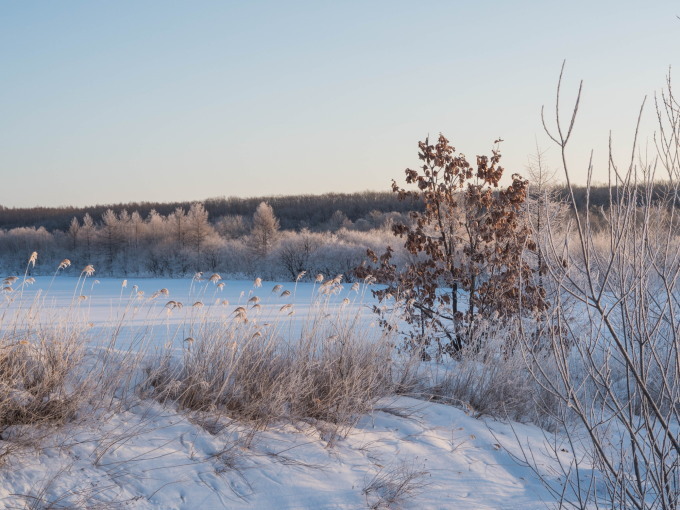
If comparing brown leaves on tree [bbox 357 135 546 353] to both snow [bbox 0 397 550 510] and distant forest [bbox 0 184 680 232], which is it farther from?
distant forest [bbox 0 184 680 232]

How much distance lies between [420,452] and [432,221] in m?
4.09

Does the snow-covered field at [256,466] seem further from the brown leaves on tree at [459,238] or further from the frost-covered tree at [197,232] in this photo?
the frost-covered tree at [197,232]

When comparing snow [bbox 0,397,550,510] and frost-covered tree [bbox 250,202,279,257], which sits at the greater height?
frost-covered tree [bbox 250,202,279,257]

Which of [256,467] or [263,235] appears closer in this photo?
[256,467]

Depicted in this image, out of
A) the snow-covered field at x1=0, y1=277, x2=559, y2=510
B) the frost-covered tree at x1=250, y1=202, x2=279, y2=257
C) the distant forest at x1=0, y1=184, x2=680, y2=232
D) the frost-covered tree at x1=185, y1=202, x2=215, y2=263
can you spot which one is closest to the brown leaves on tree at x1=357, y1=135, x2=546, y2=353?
the snow-covered field at x1=0, y1=277, x2=559, y2=510

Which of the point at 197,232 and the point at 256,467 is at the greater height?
the point at 197,232

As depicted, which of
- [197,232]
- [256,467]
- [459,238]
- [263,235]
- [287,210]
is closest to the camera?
[256,467]

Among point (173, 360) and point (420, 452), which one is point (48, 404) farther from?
point (420, 452)

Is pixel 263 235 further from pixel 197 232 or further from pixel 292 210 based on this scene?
pixel 292 210

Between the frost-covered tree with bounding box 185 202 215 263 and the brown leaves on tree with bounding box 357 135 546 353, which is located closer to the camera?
the brown leaves on tree with bounding box 357 135 546 353

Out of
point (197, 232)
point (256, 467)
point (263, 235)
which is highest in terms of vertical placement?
point (197, 232)

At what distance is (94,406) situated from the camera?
140 inches

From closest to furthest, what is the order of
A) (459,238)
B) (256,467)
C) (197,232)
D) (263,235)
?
(256,467) < (459,238) < (263,235) < (197,232)

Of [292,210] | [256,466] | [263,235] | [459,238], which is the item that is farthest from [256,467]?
[292,210]
